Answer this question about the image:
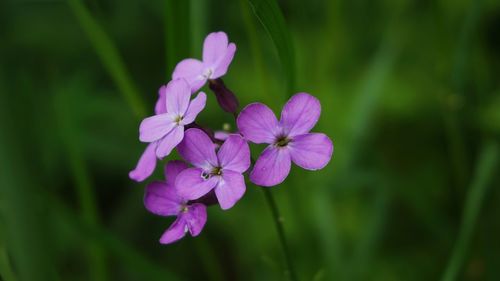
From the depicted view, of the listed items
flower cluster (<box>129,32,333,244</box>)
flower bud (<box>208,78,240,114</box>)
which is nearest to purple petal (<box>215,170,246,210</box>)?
flower cluster (<box>129,32,333,244</box>)

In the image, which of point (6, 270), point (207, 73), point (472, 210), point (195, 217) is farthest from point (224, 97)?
point (472, 210)

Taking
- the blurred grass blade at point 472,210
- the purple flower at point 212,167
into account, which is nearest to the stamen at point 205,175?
the purple flower at point 212,167

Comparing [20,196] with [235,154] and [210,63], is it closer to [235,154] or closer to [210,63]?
[235,154]

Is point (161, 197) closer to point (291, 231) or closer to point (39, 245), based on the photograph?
point (39, 245)

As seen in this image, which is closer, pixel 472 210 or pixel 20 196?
pixel 20 196

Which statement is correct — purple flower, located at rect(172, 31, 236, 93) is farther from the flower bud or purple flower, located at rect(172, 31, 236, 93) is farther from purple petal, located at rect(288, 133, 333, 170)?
purple petal, located at rect(288, 133, 333, 170)

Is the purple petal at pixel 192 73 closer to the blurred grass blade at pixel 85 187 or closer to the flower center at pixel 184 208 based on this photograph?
the flower center at pixel 184 208

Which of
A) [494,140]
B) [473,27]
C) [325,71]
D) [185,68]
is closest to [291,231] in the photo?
[325,71]

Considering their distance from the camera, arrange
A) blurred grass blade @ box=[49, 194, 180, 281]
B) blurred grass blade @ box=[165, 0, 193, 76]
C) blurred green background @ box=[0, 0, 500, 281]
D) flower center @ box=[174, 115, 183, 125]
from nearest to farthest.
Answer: flower center @ box=[174, 115, 183, 125]
blurred grass blade @ box=[165, 0, 193, 76]
blurred grass blade @ box=[49, 194, 180, 281]
blurred green background @ box=[0, 0, 500, 281]
